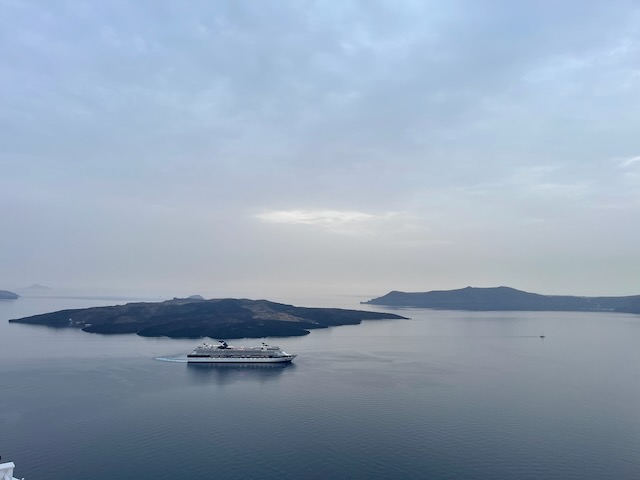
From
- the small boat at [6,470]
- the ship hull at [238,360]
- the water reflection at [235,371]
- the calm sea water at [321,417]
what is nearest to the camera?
the small boat at [6,470]

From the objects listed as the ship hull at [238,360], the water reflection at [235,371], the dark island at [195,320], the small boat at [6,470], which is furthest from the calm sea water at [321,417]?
the dark island at [195,320]

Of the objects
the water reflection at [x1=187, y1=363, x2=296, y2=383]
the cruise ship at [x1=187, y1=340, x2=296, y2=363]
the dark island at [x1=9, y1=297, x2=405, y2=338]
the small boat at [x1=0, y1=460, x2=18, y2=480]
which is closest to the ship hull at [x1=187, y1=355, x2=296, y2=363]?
the cruise ship at [x1=187, y1=340, x2=296, y2=363]

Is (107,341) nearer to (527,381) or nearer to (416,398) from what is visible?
(416,398)

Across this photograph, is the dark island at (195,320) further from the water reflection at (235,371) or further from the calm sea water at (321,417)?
the water reflection at (235,371)

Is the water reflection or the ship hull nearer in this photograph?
the water reflection

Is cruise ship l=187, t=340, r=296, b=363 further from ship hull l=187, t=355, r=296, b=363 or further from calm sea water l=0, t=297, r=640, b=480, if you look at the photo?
calm sea water l=0, t=297, r=640, b=480

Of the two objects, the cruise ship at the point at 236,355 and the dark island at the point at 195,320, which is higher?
the dark island at the point at 195,320
